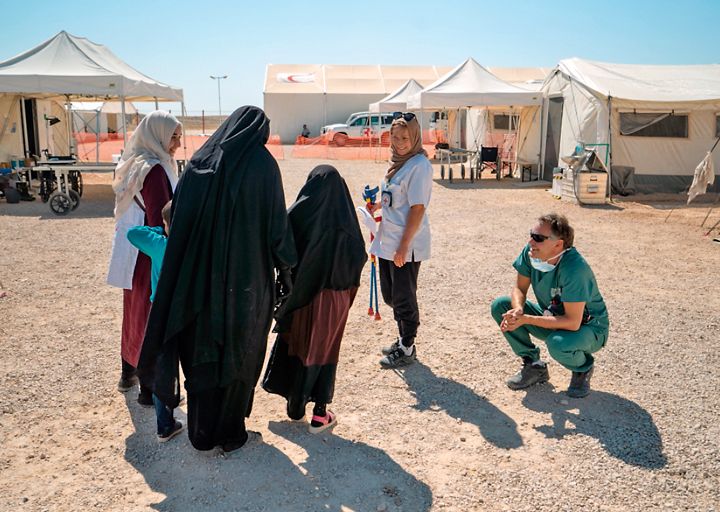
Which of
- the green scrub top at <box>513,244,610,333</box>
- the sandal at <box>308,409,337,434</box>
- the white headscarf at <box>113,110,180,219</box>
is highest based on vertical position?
the white headscarf at <box>113,110,180,219</box>

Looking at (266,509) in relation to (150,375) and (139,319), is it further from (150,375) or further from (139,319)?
(139,319)

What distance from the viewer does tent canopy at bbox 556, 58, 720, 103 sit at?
13.5 metres

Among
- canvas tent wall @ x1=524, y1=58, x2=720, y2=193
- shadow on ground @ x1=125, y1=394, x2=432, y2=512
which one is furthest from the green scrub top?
canvas tent wall @ x1=524, y1=58, x2=720, y2=193

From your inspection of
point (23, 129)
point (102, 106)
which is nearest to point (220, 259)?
point (23, 129)

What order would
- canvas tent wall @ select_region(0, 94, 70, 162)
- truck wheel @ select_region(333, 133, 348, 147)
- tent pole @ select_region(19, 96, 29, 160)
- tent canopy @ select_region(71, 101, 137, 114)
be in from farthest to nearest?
tent canopy @ select_region(71, 101, 137, 114) → truck wheel @ select_region(333, 133, 348, 147) → tent pole @ select_region(19, 96, 29, 160) → canvas tent wall @ select_region(0, 94, 70, 162)

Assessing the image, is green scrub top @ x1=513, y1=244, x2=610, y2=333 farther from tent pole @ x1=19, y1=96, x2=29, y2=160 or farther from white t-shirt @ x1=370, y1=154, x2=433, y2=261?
tent pole @ x1=19, y1=96, x2=29, y2=160

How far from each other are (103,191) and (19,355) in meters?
11.4

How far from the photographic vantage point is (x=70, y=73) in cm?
1252

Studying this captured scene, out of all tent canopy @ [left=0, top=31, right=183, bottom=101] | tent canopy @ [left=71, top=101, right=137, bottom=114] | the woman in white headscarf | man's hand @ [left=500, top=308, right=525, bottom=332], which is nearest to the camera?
the woman in white headscarf

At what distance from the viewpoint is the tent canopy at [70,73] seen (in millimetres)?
12352

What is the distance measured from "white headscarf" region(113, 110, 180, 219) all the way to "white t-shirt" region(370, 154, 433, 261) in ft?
4.53

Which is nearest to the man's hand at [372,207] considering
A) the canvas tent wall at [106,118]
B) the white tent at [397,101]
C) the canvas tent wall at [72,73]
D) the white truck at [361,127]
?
the canvas tent wall at [72,73]

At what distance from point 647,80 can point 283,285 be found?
14472 millimetres

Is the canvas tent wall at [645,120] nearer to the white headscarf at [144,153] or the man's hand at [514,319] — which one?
the man's hand at [514,319]
